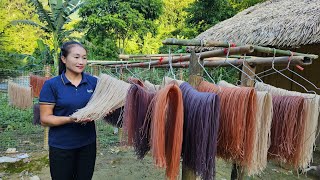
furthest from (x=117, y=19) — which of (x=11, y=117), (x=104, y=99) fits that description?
(x=104, y=99)

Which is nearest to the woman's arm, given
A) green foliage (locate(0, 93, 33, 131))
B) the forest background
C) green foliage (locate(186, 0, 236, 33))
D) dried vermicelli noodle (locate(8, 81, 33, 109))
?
dried vermicelli noodle (locate(8, 81, 33, 109))

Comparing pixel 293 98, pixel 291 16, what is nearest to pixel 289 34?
pixel 291 16

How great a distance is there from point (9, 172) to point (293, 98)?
393 centimetres

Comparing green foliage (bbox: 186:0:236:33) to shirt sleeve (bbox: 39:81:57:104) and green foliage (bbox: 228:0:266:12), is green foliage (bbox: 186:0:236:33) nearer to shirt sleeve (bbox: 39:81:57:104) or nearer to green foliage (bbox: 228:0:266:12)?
green foliage (bbox: 228:0:266:12)

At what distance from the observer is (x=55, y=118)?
1859mm

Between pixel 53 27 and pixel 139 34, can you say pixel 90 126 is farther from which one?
pixel 139 34

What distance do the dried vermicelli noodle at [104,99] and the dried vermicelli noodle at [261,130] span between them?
0.84m

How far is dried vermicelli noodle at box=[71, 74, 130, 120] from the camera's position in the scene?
1794 millimetres

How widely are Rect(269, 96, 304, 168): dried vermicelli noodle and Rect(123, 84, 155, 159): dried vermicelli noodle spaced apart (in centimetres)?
71

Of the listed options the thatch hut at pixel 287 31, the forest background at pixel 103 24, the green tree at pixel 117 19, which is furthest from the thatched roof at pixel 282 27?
the green tree at pixel 117 19

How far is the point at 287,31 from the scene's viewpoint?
4.55m

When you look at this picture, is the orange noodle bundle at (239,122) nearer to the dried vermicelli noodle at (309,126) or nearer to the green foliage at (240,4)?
the dried vermicelli noodle at (309,126)

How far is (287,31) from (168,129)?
3.88 meters

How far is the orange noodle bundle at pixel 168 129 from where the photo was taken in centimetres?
128
